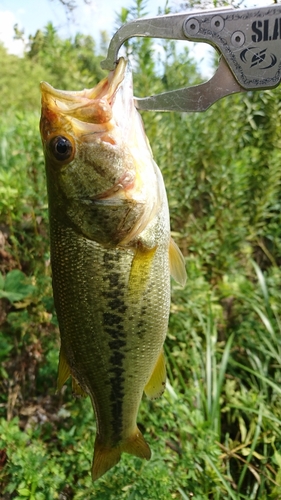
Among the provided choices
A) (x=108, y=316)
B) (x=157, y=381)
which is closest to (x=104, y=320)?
(x=108, y=316)

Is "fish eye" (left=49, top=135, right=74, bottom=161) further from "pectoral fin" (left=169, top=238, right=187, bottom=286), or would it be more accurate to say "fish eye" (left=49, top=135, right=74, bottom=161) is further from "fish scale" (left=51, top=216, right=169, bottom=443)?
"pectoral fin" (left=169, top=238, right=187, bottom=286)

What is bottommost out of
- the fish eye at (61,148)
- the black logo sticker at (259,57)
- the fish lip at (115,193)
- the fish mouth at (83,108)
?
the fish lip at (115,193)

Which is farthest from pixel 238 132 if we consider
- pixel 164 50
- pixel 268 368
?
pixel 268 368

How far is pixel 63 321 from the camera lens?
1286 millimetres

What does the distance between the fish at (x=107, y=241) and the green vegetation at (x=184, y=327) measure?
2.08 feet

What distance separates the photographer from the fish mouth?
42.9 inches

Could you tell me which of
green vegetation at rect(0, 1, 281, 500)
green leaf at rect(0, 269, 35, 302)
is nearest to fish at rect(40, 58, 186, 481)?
green vegetation at rect(0, 1, 281, 500)

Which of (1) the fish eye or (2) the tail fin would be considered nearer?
(1) the fish eye

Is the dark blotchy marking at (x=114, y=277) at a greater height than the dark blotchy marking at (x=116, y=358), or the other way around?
the dark blotchy marking at (x=114, y=277)

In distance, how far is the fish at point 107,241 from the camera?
3.68 ft

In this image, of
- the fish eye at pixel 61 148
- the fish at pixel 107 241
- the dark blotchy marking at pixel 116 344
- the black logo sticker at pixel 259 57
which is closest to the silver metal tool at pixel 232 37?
the black logo sticker at pixel 259 57

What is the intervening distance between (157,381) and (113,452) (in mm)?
296

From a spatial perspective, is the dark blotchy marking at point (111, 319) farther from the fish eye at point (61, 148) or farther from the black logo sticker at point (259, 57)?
the black logo sticker at point (259, 57)

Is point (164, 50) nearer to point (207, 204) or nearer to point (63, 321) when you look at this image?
point (207, 204)
